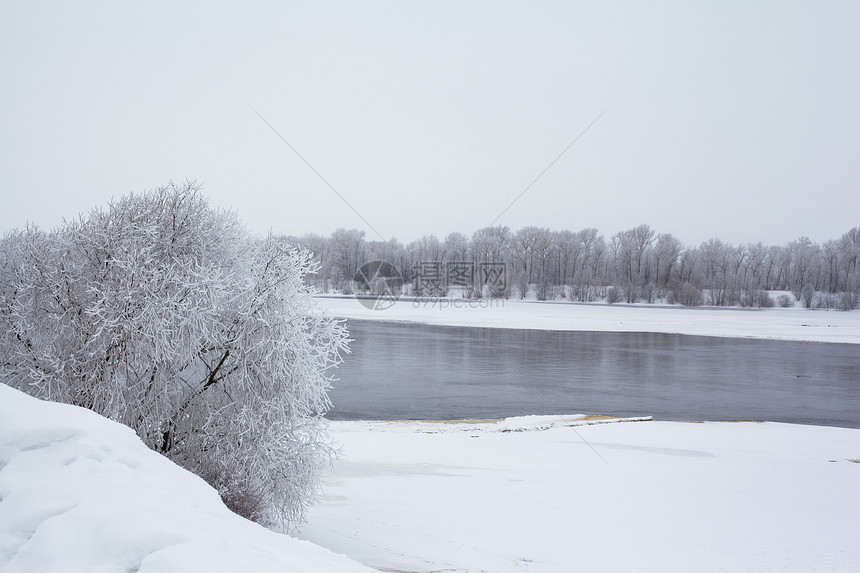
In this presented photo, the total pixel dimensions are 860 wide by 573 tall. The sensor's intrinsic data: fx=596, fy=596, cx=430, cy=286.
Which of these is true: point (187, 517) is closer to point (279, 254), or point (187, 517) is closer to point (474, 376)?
point (279, 254)

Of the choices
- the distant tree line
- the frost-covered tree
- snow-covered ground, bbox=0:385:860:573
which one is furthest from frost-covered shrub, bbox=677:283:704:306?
the frost-covered tree

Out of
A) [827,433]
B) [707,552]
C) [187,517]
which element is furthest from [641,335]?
[187,517]

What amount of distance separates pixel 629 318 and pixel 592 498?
53444 millimetres

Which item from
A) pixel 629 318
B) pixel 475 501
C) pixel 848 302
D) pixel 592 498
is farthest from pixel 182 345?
pixel 848 302

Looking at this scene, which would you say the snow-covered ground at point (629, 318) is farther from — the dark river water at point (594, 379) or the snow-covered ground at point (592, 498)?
the snow-covered ground at point (592, 498)

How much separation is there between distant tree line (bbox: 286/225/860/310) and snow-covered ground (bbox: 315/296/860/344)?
10.3 metres

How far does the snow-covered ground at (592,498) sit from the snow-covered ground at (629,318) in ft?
111

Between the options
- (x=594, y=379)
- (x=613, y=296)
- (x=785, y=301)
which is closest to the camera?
(x=594, y=379)

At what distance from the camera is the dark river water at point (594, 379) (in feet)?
70.4

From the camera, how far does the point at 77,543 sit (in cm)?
348

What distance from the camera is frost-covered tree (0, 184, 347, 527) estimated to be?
9.99 meters

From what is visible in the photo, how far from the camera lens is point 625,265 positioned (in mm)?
110938

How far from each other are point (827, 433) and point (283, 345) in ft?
54.8

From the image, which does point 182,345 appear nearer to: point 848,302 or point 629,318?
point 629,318
